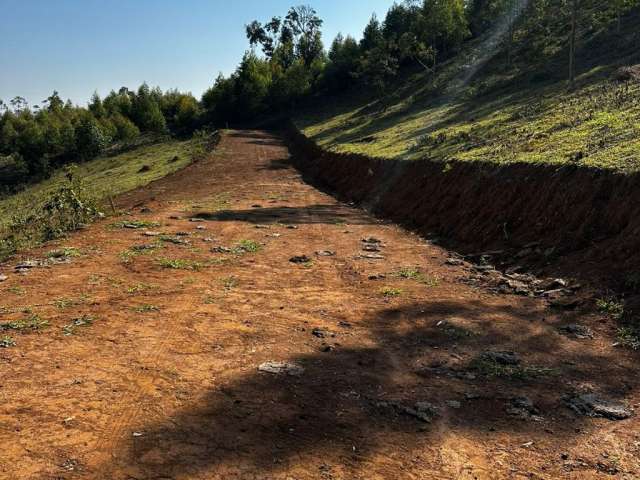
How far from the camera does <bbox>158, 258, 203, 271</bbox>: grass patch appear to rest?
41.1ft

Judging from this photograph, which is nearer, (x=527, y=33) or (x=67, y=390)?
(x=67, y=390)

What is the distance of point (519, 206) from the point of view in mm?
14148

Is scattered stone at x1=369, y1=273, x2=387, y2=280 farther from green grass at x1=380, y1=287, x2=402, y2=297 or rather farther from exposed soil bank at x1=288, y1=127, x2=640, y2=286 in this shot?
exposed soil bank at x1=288, y1=127, x2=640, y2=286

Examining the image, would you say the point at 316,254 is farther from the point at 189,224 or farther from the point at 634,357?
the point at 634,357

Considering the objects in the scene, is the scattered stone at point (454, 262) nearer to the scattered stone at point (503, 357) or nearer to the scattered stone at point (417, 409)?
the scattered stone at point (503, 357)

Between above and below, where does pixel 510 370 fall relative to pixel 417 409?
below

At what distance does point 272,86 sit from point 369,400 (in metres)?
81.7

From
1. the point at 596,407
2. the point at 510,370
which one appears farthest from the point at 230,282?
the point at 596,407

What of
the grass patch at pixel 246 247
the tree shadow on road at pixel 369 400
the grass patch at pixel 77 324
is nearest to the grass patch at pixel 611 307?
the tree shadow on road at pixel 369 400

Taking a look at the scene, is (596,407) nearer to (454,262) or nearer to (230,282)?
(454,262)

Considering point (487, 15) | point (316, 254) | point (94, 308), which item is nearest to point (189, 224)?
point (316, 254)

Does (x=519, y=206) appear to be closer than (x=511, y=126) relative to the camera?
Yes

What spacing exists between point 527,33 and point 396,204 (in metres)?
42.9

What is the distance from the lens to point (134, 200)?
82.2 ft
